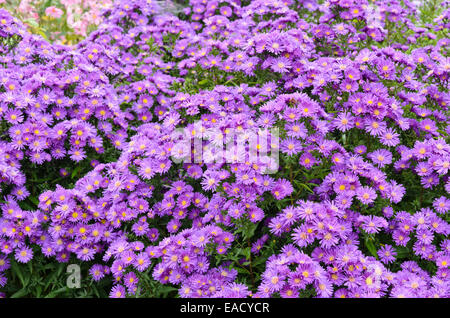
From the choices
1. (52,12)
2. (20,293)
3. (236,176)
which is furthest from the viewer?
(52,12)

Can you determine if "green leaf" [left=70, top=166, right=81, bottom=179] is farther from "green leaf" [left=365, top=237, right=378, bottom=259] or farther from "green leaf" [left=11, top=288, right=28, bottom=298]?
"green leaf" [left=365, top=237, right=378, bottom=259]

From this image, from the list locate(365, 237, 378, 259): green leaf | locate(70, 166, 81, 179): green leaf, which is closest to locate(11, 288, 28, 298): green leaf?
locate(70, 166, 81, 179): green leaf

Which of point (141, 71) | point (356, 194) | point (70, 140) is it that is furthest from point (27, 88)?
point (356, 194)

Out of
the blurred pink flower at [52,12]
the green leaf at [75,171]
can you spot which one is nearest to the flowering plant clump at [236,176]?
the green leaf at [75,171]

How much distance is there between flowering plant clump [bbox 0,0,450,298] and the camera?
8.38 ft

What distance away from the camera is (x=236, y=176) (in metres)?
2.54

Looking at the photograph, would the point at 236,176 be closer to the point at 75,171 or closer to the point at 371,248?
the point at 371,248

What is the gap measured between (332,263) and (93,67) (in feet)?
8.63

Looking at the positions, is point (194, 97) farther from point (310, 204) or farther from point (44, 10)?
point (44, 10)

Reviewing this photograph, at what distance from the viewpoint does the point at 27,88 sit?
345 centimetres

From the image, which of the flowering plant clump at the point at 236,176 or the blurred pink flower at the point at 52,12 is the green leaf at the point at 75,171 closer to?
the flowering plant clump at the point at 236,176

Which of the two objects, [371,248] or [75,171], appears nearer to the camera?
[371,248]

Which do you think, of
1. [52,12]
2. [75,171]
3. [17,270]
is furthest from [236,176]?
[52,12]

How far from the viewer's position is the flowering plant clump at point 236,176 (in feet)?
8.38
